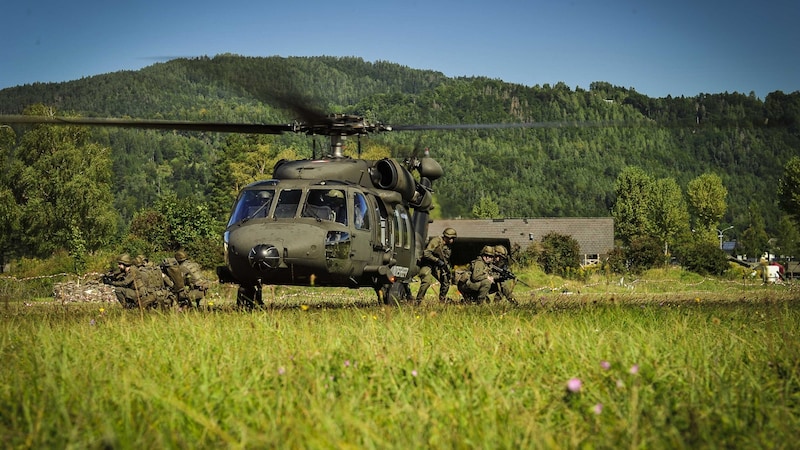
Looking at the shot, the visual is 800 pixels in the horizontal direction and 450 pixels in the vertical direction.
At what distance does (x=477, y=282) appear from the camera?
15211 millimetres

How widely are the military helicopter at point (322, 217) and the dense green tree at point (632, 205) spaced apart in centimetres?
10676

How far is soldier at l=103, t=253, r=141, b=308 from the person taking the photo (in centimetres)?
1520

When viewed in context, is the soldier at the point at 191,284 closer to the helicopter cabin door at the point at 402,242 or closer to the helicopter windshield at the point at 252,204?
the helicopter windshield at the point at 252,204

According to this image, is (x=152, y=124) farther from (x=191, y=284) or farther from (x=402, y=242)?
(x=402, y=242)

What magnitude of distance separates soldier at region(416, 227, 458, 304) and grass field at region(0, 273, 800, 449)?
30.0 feet

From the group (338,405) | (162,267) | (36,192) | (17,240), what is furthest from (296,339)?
(17,240)

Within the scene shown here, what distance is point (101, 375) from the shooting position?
17.0 ft

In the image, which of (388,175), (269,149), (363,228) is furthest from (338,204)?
(269,149)

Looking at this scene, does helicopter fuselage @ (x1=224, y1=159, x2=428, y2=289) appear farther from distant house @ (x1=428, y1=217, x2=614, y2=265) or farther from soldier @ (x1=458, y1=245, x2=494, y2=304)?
distant house @ (x1=428, y1=217, x2=614, y2=265)

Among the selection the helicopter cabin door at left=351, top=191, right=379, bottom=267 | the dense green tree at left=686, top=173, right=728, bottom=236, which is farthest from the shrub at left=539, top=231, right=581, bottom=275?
the dense green tree at left=686, top=173, right=728, bottom=236

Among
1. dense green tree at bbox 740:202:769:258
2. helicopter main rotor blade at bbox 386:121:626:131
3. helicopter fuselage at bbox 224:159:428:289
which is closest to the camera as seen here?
helicopter main rotor blade at bbox 386:121:626:131

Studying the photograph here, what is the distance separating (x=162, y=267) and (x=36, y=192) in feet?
156

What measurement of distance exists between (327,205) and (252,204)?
1127 mm

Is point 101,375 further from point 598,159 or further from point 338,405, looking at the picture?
point 598,159
